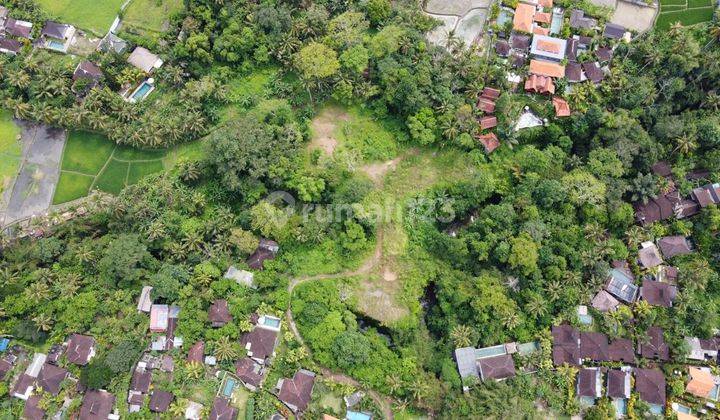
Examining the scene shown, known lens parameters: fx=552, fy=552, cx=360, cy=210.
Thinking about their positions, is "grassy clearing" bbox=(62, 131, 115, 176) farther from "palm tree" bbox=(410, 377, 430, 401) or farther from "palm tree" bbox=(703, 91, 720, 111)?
"palm tree" bbox=(703, 91, 720, 111)

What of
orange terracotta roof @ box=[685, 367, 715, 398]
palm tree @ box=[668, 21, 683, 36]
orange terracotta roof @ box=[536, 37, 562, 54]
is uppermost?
palm tree @ box=[668, 21, 683, 36]

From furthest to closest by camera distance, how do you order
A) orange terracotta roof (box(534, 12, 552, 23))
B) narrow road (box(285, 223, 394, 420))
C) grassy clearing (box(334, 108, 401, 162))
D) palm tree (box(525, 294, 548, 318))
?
orange terracotta roof (box(534, 12, 552, 23)) < grassy clearing (box(334, 108, 401, 162)) < palm tree (box(525, 294, 548, 318)) < narrow road (box(285, 223, 394, 420))

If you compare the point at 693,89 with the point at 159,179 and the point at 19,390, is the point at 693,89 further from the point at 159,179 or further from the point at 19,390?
the point at 19,390

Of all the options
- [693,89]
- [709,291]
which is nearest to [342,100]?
[693,89]

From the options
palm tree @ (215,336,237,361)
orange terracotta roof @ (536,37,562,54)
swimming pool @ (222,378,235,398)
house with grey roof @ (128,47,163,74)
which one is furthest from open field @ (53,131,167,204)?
orange terracotta roof @ (536,37,562,54)

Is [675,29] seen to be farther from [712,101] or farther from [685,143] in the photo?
[685,143]

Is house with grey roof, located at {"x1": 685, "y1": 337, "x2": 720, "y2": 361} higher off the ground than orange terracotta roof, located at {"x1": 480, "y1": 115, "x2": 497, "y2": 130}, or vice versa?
orange terracotta roof, located at {"x1": 480, "y1": 115, "x2": 497, "y2": 130}

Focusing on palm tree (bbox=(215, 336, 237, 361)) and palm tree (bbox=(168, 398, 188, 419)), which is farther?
palm tree (bbox=(215, 336, 237, 361))
